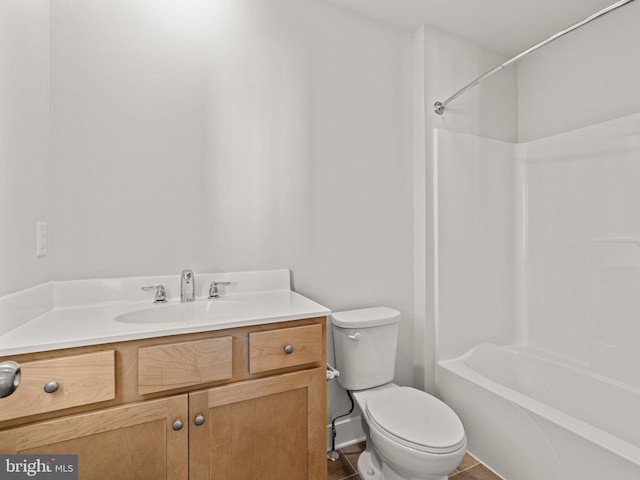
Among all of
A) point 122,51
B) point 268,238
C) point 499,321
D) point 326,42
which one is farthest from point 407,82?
point 499,321

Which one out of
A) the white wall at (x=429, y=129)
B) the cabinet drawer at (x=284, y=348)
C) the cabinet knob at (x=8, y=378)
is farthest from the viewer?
the white wall at (x=429, y=129)

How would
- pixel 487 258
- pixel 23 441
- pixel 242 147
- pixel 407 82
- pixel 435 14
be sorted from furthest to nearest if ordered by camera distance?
pixel 487 258 → pixel 407 82 → pixel 435 14 → pixel 242 147 → pixel 23 441

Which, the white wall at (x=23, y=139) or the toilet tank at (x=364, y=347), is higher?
the white wall at (x=23, y=139)

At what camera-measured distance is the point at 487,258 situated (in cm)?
219

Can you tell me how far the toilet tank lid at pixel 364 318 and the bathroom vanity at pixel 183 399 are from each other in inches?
15.8

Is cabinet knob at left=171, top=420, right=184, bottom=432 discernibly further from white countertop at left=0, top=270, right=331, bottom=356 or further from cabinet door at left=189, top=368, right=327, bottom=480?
white countertop at left=0, top=270, right=331, bottom=356

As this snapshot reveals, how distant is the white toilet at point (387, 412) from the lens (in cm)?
127

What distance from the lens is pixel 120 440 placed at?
0.98m

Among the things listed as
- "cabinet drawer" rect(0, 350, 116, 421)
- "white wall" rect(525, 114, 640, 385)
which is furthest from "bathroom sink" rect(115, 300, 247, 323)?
"white wall" rect(525, 114, 640, 385)

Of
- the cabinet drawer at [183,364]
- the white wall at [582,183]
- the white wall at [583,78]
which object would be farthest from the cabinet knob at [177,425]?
the white wall at [583,78]

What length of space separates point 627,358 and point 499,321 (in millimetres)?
638

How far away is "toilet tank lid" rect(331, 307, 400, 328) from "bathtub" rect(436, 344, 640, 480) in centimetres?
50

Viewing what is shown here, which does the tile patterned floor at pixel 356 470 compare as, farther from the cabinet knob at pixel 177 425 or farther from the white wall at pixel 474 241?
the cabinet knob at pixel 177 425

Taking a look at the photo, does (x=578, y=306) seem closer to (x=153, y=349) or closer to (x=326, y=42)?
(x=326, y=42)
